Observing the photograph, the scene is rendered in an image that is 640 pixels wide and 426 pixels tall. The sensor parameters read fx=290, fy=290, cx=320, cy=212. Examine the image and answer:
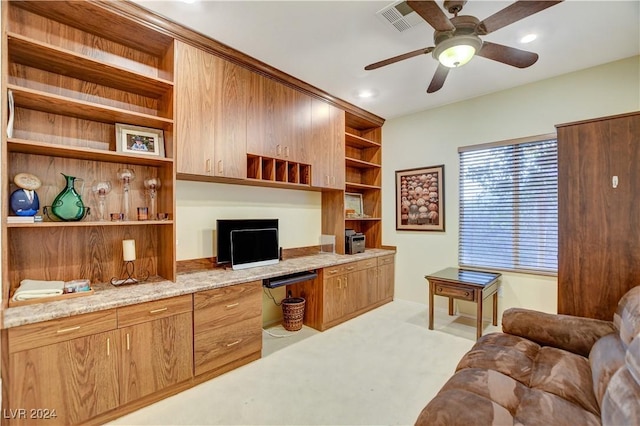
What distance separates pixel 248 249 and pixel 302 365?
122cm

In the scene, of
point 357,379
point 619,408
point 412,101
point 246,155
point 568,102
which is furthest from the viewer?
point 412,101

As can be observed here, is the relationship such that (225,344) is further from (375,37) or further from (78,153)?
(375,37)

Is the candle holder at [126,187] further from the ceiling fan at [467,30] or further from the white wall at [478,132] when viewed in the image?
the white wall at [478,132]

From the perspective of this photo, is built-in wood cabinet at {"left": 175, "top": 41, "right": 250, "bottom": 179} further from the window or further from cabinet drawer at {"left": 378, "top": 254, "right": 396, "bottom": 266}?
the window

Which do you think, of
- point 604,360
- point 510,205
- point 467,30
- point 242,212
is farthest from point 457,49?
point 242,212

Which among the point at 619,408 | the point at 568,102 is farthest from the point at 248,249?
the point at 568,102

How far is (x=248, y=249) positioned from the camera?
302cm

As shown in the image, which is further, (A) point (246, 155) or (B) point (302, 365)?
(A) point (246, 155)

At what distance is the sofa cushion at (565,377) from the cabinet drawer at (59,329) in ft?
8.30

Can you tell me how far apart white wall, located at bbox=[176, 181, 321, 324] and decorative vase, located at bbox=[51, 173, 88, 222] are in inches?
30.4

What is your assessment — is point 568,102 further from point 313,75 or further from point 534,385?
point 534,385

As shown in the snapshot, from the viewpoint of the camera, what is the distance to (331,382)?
2.32 metres

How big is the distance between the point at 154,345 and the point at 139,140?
1608 mm

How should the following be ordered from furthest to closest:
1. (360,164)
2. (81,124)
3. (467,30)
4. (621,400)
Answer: (360,164) < (81,124) < (467,30) < (621,400)
